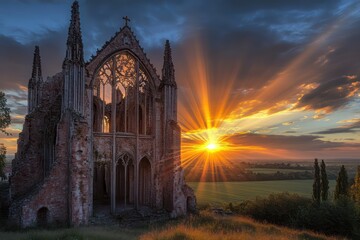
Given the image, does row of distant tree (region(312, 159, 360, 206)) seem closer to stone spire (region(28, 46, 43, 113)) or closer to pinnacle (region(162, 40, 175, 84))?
pinnacle (region(162, 40, 175, 84))

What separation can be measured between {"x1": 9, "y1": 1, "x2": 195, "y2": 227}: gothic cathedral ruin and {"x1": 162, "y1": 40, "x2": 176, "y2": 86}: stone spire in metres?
0.08

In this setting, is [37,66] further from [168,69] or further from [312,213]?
[312,213]

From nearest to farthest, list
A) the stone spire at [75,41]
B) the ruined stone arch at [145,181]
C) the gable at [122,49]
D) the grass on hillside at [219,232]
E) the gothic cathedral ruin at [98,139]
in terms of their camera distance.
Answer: the grass on hillside at [219,232], the gothic cathedral ruin at [98,139], the stone spire at [75,41], the gable at [122,49], the ruined stone arch at [145,181]

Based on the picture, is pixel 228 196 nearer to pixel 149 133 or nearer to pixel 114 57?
pixel 149 133

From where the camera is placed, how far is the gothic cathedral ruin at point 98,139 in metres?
16.2

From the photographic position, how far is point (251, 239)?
11.6 m

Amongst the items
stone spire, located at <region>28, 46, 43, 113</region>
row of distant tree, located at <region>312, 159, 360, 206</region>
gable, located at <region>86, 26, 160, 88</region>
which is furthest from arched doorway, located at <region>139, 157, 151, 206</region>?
row of distant tree, located at <region>312, 159, 360, 206</region>

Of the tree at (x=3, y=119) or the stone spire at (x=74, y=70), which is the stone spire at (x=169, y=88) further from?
the tree at (x=3, y=119)

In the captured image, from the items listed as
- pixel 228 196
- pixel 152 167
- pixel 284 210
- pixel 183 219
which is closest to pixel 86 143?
pixel 152 167

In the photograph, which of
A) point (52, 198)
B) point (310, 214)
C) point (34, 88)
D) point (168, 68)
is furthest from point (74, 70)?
point (310, 214)

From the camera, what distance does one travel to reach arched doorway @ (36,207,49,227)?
51.4 feet

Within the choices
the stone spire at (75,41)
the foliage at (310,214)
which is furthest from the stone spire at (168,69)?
the foliage at (310,214)

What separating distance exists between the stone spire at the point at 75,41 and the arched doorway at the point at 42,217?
911 cm

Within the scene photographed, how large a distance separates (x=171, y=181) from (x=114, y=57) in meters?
10.1
